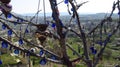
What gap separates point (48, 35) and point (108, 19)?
523 mm

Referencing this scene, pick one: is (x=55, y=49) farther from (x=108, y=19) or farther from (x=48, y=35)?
(x=108, y=19)

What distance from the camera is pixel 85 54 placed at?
1881 millimetres

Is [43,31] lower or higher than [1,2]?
lower

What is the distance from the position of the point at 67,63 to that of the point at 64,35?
0.57 ft

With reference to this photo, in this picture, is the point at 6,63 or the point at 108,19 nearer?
the point at 108,19

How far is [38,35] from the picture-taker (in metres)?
1.76

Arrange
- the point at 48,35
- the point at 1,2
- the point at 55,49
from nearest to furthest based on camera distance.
Result: the point at 1,2
the point at 48,35
the point at 55,49

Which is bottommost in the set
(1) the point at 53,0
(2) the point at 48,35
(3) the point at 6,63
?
(3) the point at 6,63

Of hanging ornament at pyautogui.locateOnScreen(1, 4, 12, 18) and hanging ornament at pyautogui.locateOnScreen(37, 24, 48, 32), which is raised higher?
hanging ornament at pyautogui.locateOnScreen(1, 4, 12, 18)

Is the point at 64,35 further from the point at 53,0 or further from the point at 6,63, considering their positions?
the point at 6,63

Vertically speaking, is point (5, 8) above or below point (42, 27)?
above

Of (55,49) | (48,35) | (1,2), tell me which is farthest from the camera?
(55,49)

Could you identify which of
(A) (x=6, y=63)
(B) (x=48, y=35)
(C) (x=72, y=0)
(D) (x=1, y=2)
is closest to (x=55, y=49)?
(B) (x=48, y=35)

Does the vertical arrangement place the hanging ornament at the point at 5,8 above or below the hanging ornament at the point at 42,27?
above
